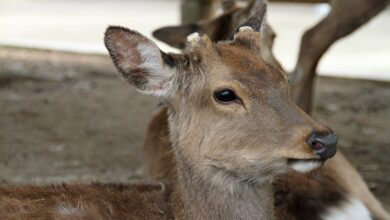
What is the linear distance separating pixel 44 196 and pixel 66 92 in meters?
5.85

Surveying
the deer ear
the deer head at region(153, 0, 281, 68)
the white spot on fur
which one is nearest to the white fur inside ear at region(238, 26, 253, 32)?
the deer ear

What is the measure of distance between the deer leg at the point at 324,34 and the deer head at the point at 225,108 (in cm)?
279

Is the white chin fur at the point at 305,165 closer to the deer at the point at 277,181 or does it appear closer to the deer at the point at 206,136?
the deer at the point at 206,136

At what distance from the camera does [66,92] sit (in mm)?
9758

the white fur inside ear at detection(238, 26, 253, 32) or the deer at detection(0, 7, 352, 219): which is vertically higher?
the white fur inside ear at detection(238, 26, 253, 32)

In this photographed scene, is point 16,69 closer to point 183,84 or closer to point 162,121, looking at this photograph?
point 162,121

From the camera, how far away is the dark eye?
3.76 metres

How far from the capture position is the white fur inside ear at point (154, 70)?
3869mm

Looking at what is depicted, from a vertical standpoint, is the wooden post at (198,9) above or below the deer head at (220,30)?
below

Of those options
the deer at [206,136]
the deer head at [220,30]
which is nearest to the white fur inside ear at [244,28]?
the deer at [206,136]

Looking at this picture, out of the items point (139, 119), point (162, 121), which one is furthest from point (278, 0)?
point (162, 121)

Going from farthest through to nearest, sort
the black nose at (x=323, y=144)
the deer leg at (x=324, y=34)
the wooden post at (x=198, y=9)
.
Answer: the wooden post at (x=198, y=9) < the deer leg at (x=324, y=34) < the black nose at (x=323, y=144)

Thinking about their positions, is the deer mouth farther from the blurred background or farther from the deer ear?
the blurred background

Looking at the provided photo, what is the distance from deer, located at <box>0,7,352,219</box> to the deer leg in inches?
110
